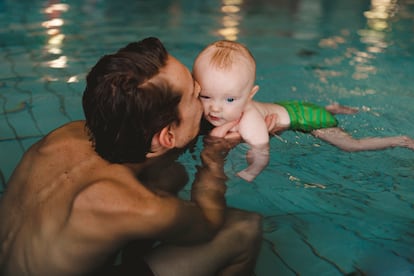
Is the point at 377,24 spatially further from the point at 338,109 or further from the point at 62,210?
the point at 62,210

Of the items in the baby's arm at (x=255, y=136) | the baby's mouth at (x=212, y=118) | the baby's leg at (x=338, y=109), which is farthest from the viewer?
the baby's leg at (x=338, y=109)

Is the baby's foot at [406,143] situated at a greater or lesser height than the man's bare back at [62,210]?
lesser

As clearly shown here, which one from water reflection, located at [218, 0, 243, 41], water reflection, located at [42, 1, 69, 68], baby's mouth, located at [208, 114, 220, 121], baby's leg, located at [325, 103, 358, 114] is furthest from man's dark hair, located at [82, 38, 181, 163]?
water reflection, located at [218, 0, 243, 41]

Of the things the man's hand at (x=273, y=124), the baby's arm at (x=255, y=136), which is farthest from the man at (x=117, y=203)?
the man's hand at (x=273, y=124)

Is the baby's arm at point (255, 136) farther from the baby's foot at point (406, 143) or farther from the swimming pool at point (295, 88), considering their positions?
the baby's foot at point (406, 143)

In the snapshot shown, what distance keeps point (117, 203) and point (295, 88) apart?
341cm

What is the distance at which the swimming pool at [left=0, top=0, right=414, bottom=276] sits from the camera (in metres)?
2.40

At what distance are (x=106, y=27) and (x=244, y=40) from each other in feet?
6.79

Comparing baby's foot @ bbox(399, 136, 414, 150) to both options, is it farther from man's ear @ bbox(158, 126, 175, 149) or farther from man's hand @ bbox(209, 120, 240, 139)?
man's ear @ bbox(158, 126, 175, 149)

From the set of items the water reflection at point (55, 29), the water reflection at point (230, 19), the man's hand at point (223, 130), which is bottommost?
the water reflection at point (230, 19)

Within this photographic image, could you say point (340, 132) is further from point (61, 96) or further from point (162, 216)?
point (61, 96)

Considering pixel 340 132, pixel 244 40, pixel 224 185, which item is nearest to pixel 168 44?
pixel 244 40

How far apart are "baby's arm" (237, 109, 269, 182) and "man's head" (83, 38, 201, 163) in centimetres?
95

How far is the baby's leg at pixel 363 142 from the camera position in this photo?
3.21m
